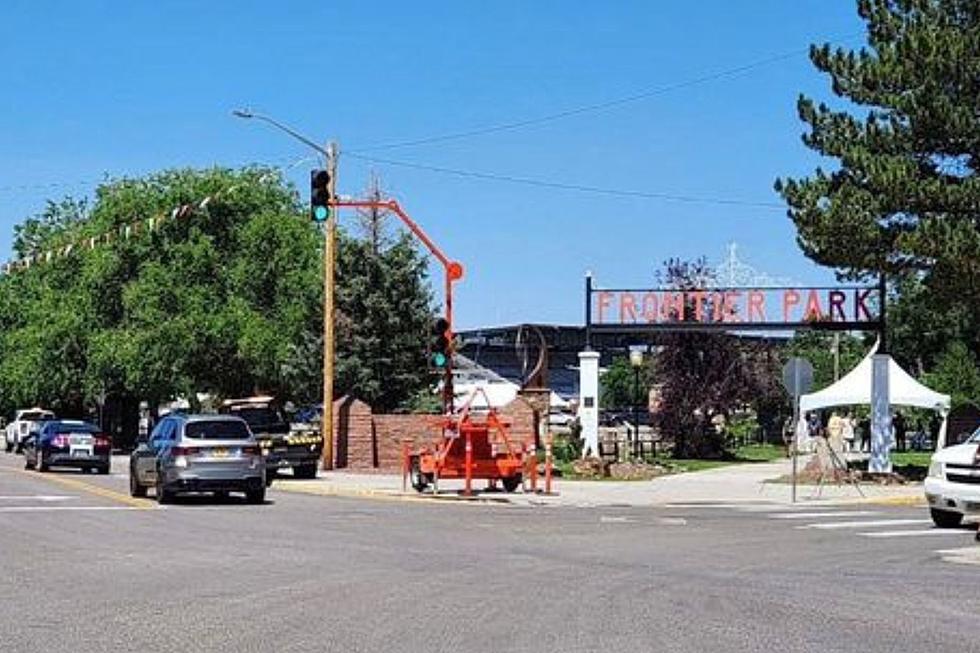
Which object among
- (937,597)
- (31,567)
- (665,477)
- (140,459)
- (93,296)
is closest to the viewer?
(937,597)

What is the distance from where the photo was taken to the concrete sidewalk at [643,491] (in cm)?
3058

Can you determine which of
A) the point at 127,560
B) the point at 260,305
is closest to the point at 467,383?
the point at 260,305

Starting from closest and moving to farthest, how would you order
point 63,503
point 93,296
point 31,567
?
point 31,567 → point 63,503 → point 93,296

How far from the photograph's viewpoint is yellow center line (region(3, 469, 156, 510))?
28.1 metres

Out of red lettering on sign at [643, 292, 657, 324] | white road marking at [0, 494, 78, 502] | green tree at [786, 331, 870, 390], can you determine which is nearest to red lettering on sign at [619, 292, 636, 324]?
red lettering on sign at [643, 292, 657, 324]

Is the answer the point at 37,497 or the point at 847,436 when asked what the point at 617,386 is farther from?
the point at 37,497

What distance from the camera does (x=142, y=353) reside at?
195 ft

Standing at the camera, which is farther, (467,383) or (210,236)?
(467,383)

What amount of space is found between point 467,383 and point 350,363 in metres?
26.4

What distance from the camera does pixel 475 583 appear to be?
1485cm

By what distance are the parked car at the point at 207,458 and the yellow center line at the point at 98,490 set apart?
57cm

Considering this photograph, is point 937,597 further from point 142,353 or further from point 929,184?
point 142,353

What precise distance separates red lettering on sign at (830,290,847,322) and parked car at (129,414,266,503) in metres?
22.1

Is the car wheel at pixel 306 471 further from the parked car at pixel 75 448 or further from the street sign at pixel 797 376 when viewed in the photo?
the street sign at pixel 797 376
